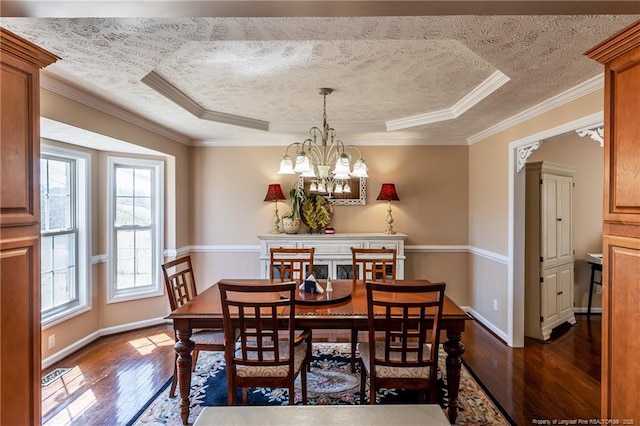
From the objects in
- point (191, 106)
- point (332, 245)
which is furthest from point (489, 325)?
point (191, 106)

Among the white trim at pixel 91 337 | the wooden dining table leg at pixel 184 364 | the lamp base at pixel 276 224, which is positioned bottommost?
the white trim at pixel 91 337

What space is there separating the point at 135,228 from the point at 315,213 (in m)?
2.28

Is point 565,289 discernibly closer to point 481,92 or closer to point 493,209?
point 493,209

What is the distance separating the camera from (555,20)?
1676 millimetres

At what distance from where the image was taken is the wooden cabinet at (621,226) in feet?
4.50

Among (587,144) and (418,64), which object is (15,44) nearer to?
(418,64)

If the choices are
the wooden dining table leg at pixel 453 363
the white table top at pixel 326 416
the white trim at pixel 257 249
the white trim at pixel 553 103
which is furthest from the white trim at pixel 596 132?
A: the white table top at pixel 326 416

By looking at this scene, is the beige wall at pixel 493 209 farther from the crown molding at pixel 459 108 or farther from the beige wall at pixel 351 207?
the crown molding at pixel 459 108

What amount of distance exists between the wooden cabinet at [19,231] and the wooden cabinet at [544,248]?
4.31m

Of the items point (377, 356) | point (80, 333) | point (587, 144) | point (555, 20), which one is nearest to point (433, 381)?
point (377, 356)


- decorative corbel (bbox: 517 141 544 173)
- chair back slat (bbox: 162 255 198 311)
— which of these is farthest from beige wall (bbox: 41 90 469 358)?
chair back slat (bbox: 162 255 198 311)

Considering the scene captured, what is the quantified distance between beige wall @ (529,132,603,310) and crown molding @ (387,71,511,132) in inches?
81.2

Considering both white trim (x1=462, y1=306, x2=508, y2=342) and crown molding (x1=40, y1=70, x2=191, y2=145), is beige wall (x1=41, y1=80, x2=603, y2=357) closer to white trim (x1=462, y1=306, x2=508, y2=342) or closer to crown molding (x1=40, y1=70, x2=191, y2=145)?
white trim (x1=462, y1=306, x2=508, y2=342)

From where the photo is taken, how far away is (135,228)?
4105 mm
